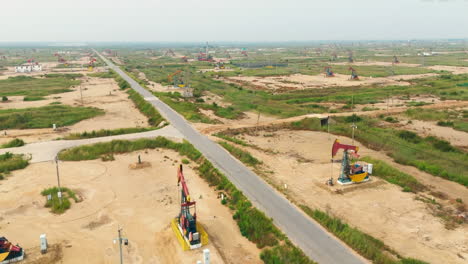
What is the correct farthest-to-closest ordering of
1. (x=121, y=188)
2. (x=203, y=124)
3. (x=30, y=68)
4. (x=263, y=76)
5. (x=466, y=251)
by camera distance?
(x=30, y=68), (x=263, y=76), (x=203, y=124), (x=121, y=188), (x=466, y=251)

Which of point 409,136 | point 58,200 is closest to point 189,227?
point 58,200

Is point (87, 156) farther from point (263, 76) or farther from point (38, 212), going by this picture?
point (263, 76)

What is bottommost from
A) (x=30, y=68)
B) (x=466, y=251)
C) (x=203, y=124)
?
(x=466, y=251)

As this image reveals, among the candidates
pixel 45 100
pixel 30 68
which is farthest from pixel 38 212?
pixel 30 68

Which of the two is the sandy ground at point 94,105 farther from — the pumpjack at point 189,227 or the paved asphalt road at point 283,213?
the pumpjack at point 189,227

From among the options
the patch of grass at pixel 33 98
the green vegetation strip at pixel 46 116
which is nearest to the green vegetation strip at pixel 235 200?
the green vegetation strip at pixel 46 116

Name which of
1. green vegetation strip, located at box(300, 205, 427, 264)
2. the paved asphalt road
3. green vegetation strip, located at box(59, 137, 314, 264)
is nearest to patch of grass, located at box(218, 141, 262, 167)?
the paved asphalt road

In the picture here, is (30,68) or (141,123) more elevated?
(30,68)

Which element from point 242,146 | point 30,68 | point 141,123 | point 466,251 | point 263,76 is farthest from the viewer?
point 30,68
